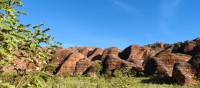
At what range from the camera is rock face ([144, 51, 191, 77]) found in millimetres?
62000

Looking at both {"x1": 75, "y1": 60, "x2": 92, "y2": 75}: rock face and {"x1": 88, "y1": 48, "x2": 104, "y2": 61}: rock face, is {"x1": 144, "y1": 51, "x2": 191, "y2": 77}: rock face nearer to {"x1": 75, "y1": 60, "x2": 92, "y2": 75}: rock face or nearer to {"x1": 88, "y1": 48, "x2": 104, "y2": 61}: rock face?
{"x1": 75, "y1": 60, "x2": 92, "y2": 75}: rock face

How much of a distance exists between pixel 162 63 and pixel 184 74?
14.5 meters

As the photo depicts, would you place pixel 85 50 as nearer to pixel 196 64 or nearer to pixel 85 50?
pixel 85 50

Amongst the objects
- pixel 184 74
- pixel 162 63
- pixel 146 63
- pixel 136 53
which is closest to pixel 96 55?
pixel 136 53

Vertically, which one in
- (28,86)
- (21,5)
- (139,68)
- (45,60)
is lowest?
(28,86)

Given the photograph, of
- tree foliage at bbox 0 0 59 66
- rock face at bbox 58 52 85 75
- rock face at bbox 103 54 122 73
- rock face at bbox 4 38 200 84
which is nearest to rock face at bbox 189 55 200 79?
rock face at bbox 4 38 200 84

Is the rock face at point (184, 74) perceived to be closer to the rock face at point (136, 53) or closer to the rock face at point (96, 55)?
the rock face at point (136, 53)

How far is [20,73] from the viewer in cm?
928

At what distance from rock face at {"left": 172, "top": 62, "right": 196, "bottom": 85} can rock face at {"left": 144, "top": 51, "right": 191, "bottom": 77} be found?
9.68 m

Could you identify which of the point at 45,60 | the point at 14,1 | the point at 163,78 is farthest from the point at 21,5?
the point at 163,78

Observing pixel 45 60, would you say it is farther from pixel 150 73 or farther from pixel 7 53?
pixel 150 73

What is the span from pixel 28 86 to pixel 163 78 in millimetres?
45410

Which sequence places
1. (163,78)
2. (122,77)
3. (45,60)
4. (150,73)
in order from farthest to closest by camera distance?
(150,73)
(163,78)
(122,77)
(45,60)

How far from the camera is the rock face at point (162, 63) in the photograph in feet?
203
